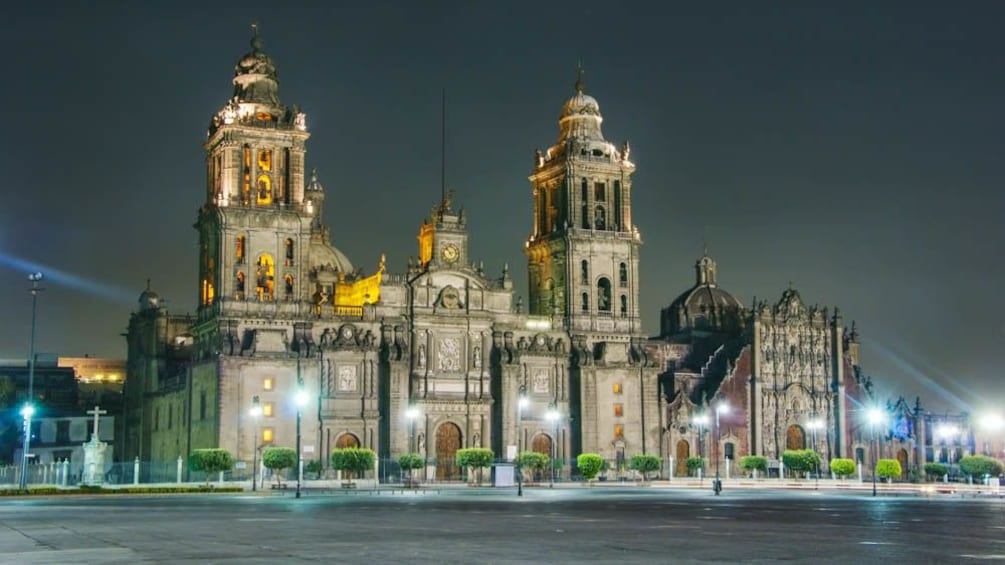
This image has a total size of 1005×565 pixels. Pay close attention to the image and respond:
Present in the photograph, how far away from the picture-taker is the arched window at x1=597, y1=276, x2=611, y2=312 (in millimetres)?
104875

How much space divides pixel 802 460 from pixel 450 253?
3001 centimetres

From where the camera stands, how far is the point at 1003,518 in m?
44.2

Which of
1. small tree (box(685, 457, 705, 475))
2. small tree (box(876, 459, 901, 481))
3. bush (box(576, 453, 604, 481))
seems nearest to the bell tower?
small tree (box(685, 457, 705, 475))

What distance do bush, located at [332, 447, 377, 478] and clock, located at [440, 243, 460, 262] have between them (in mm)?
18329

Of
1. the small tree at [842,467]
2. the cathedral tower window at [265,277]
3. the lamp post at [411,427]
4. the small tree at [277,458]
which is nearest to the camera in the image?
the small tree at [277,458]

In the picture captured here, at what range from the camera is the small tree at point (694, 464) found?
102500 mm

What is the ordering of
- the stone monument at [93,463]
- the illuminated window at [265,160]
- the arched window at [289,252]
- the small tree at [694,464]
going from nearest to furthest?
the stone monument at [93,463], the arched window at [289,252], the illuminated window at [265,160], the small tree at [694,464]

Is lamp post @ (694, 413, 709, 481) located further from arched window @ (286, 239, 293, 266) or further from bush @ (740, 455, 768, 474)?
arched window @ (286, 239, 293, 266)

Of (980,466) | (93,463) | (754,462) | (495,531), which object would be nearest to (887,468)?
(980,466)

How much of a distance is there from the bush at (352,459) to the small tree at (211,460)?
6.72 m

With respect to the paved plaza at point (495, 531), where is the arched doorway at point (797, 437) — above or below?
above

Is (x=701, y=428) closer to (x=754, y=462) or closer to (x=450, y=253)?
(x=754, y=462)

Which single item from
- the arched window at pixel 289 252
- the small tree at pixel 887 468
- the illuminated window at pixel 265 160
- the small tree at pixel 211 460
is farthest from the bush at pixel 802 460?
the illuminated window at pixel 265 160

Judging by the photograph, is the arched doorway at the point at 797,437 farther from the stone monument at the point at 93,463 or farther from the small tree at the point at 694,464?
the stone monument at the point at 93,463
